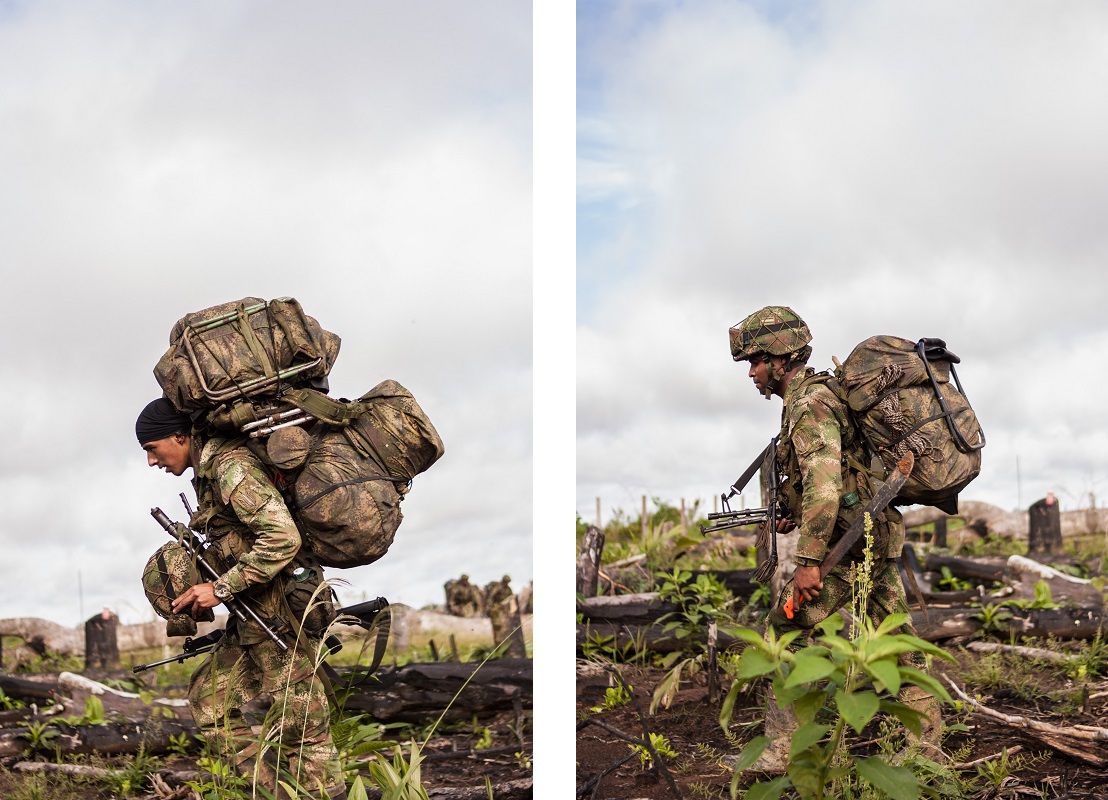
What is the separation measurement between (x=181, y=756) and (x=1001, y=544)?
24.3 feet

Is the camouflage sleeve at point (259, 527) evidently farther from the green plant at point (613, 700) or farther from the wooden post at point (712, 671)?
the wooden post at point (712, 671)

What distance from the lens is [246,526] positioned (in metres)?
5.35

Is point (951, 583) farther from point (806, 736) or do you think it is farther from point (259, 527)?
point (259, 527)

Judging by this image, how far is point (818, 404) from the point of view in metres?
5.54

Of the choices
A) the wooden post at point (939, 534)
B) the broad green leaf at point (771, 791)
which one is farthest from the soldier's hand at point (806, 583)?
the wooden post at point (939, 534)

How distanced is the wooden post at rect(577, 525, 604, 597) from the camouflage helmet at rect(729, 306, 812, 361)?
3022 millimetres

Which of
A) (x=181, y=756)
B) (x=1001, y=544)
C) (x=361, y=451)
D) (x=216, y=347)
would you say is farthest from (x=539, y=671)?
(x=1001, y=544)

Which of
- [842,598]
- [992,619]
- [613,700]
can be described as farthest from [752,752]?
[992,619]

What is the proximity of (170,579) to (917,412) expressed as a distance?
3691 millimetres

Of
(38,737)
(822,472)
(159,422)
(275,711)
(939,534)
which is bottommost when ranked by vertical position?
(38,737)

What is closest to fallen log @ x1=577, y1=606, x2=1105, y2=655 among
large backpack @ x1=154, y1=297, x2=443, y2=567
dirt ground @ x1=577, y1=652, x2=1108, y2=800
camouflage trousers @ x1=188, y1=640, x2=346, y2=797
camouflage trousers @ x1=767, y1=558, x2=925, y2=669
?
dirt ground @ x1=577, y1=652, x2=1108, y2=800

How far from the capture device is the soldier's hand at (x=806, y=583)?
5461 millimetres

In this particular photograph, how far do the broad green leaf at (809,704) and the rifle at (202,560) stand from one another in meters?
2.56

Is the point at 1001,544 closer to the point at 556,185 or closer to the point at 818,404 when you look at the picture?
the point at 818,404
